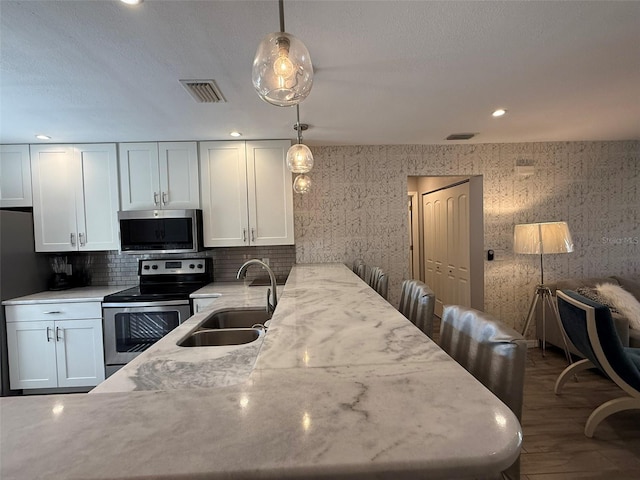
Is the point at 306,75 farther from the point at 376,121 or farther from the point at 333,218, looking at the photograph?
the point at 333,218

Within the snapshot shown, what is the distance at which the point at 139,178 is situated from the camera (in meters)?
3.05

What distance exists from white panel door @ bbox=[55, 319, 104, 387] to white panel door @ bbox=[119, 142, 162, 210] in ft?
3.76

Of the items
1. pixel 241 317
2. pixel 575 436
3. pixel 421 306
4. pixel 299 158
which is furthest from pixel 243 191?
pixel 575 436

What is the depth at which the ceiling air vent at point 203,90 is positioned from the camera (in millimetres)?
1879

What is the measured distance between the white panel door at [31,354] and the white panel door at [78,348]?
8cm

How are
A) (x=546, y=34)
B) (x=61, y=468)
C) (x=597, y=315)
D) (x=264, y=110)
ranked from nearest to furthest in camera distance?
(x=61, y=468) < (x=546, y=34) < (x=597, y=315) < (x=264, y=110)

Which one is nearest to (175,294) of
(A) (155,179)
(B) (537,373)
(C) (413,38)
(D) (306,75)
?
(A) (155,179)

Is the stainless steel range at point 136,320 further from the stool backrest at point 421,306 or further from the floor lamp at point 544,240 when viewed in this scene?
the floor lamp at point 544,240

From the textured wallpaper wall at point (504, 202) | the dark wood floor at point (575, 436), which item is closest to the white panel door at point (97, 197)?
the textured wallpaper wall at point (504, 202)

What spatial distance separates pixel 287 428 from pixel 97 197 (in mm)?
3376

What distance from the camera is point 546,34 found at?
1.50 meters

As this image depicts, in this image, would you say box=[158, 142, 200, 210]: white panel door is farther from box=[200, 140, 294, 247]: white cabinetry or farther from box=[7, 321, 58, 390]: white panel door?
box=[7, 321, 58, 390]: white panel door

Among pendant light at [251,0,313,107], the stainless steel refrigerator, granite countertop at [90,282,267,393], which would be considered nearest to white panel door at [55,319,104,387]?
the stainless steel refrigerator

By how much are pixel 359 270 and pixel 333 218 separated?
0.74m
